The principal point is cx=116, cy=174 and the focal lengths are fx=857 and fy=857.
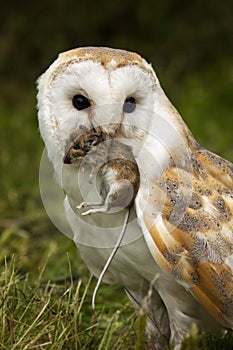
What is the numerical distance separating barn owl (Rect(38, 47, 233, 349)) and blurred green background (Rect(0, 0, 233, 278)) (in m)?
3.35

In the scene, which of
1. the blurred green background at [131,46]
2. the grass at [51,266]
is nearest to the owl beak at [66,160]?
the grass at [51,266]

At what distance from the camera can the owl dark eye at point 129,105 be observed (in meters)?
2.53

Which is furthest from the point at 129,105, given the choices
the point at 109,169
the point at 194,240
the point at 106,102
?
the point at 194,240

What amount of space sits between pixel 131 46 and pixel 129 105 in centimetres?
522

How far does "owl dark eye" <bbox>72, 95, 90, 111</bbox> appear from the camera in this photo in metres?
2.52

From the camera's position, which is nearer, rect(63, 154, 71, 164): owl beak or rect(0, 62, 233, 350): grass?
rect(63, 154, 71, 164): owl beak

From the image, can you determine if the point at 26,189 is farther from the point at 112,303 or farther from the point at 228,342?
the point at 228,342

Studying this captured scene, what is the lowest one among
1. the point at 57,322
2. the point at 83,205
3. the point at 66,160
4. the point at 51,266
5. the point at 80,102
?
the point at 51,266

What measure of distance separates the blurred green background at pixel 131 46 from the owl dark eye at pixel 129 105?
3.53 m

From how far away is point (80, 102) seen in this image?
8.29 feet

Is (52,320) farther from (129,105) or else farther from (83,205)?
(129,105)

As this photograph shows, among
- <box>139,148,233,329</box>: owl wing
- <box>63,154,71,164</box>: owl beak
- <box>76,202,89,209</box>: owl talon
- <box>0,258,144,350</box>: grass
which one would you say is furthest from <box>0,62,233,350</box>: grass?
<box>63,154,71,164</box>: owl beak

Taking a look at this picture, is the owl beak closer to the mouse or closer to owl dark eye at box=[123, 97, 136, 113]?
the mouse

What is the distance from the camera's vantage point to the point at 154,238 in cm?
255
